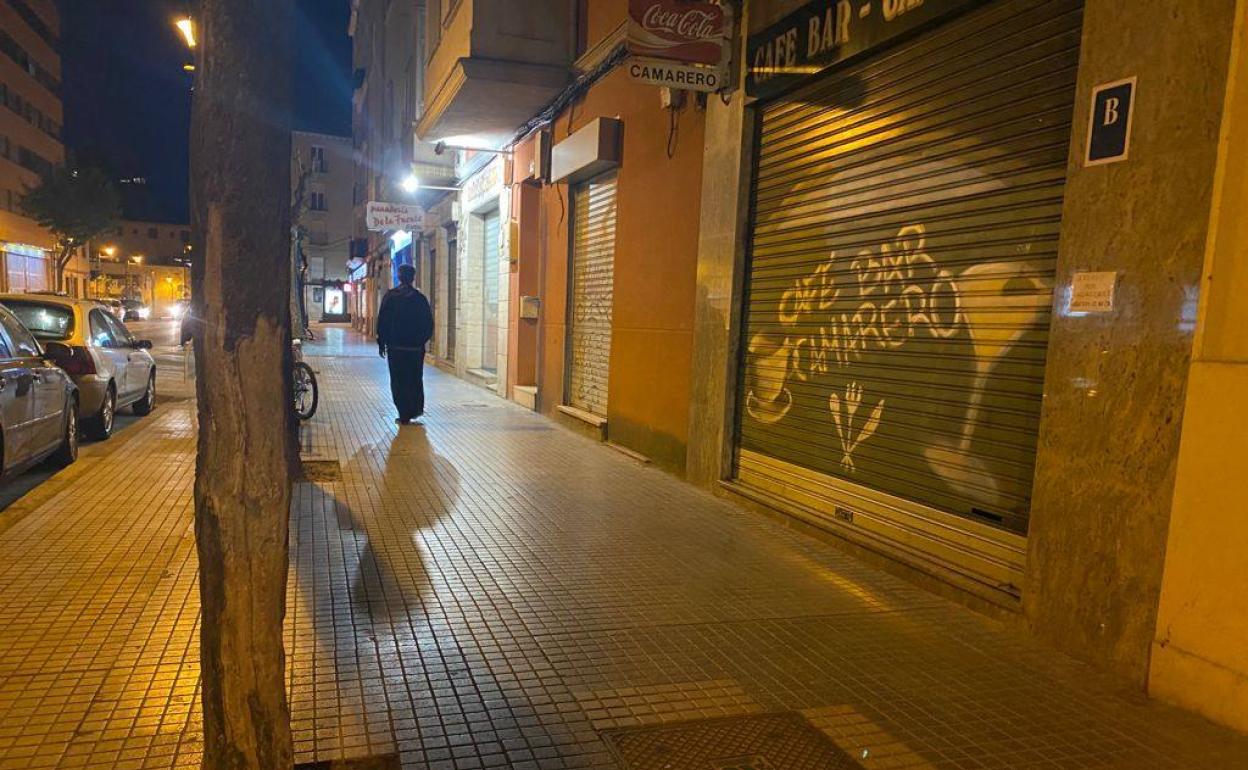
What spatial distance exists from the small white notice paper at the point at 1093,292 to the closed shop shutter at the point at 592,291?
21.1ft

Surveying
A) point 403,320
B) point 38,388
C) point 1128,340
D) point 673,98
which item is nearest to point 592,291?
point 403,320

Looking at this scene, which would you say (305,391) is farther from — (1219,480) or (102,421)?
(1219,480)

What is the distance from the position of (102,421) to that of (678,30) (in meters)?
7.62

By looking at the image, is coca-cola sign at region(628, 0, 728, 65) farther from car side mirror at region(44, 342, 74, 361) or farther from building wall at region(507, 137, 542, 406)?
car side mirror at region(44, 342, 74, 361)

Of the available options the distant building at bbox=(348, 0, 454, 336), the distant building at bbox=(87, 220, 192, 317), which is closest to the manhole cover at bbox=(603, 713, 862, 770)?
the distant building at bbox=(348, 0, 454, 336)

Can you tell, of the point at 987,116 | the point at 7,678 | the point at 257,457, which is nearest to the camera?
the point at 257,457

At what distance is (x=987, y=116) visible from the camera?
188 inches

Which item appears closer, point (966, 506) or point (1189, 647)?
point (1189, 647)

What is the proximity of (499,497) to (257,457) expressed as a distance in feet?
15.4

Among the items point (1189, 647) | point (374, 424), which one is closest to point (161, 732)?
point (1189, 647)

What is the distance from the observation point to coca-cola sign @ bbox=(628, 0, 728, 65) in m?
6.76

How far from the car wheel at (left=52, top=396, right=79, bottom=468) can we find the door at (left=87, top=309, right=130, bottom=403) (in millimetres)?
1384

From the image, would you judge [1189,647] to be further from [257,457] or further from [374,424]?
[374,424]

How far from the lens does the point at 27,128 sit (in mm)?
46062
